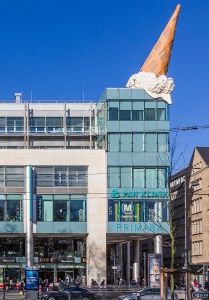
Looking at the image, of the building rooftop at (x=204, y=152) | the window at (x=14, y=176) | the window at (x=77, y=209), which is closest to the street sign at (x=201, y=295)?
the window at (x=77, y=209)

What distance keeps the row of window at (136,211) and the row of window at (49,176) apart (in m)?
5.17

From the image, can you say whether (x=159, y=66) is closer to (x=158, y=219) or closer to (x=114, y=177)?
(x=114, y=177)

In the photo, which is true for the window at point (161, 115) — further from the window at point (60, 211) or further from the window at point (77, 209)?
the window at point (60, 211)

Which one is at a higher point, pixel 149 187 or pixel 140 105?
pixel 140 105

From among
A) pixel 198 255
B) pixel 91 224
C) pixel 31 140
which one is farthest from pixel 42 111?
pixel 198 255

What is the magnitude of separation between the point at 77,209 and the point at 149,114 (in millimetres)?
14315

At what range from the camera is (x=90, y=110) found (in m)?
106

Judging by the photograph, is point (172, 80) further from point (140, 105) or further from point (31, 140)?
point (31, 140)

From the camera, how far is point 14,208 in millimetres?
90250

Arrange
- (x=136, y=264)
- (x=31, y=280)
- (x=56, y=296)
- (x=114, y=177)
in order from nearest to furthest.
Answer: (x=31, y=280), (x=56, y=296), (x=114, y=177), (x=136, y=264)

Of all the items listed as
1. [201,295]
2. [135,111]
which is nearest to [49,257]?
[135,111]

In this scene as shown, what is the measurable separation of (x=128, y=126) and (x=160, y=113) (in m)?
4.20

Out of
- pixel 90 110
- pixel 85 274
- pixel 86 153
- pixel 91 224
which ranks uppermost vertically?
pixel 90 110

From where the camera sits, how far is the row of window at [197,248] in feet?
363
